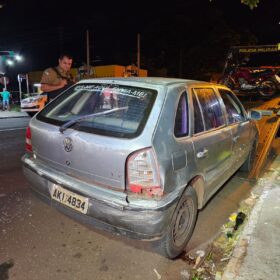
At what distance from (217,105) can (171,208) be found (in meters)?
1.70

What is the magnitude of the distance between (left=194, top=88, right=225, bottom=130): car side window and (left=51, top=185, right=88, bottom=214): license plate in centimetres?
153

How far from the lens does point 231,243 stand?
3.27m

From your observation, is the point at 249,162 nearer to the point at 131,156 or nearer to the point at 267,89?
the point at 131,156

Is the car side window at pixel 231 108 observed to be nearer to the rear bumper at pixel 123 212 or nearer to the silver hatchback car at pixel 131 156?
the silver hatchback car at pixel 131 156

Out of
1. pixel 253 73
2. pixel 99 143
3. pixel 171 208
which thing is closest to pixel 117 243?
pixel 171 208

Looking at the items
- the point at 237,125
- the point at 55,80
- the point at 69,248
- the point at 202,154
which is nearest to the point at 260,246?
the point at 202,154

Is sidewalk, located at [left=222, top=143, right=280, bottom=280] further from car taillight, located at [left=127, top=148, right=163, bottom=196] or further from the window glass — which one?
the window glass

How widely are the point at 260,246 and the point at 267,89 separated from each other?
35.1 ft

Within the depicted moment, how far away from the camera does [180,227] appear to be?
3.04 meters

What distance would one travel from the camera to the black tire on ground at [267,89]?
1228 cm

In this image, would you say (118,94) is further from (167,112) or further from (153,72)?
(153,72)

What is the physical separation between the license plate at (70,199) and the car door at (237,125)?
7.37 feet

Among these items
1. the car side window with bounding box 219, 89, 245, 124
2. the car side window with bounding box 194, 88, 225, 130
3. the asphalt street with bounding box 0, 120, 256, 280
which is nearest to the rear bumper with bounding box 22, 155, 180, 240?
the asphalt street with bounding box 0, 120, 256, 280

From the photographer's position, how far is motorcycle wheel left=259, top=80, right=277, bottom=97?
12.3 meters
